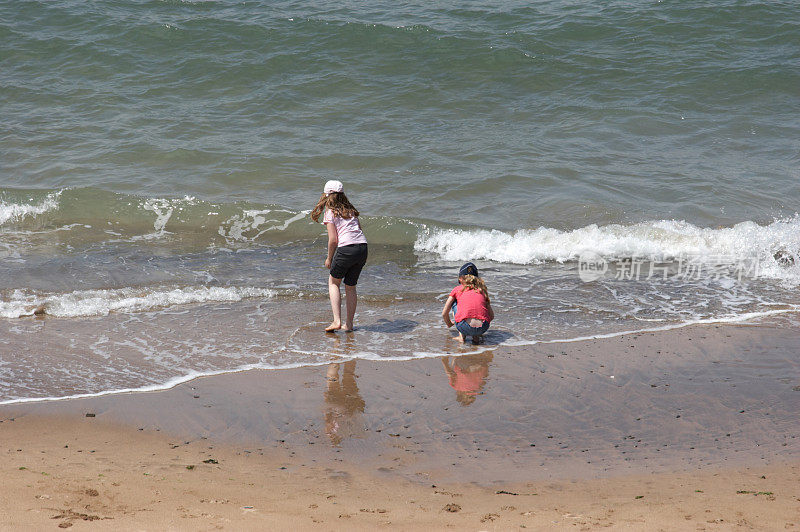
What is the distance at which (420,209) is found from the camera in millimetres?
10844

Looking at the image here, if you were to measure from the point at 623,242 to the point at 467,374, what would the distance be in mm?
4515

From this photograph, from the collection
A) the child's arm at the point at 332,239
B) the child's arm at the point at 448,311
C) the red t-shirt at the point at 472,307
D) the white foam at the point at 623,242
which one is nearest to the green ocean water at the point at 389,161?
the white foam at the point at 623,242

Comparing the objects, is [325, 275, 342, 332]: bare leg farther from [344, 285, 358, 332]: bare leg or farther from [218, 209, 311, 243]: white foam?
[218, 209, 311, 243]: white foam

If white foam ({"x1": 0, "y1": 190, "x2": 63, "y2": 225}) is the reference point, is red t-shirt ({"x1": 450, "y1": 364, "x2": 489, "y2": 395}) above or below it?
below

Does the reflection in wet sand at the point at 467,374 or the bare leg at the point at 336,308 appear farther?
the bare leg at the point at 336,308

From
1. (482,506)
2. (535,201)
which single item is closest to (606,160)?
(535,201)

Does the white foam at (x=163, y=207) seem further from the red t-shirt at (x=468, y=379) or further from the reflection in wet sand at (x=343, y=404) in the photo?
the red t-shirt at (x=468, y=379)

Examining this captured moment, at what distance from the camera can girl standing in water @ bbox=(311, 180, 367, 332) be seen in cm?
650

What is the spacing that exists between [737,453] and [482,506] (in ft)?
5.75

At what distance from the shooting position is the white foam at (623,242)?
9094 mm

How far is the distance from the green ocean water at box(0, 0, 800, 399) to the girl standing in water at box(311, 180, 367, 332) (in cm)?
42

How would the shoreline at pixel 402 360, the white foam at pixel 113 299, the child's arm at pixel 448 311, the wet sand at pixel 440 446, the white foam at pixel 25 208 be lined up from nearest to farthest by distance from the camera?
1. the wet sand at pixel 440 446
2. the shoreline at pixel 402 360
3. the child's arm at pixel 448 311
4. the white foam at pixel 113 299
5. the white foam at pixel 25 208

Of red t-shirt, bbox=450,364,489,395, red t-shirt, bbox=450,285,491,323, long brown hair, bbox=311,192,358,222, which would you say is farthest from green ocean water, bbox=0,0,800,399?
long brown hair, bbox=311,192,358,222

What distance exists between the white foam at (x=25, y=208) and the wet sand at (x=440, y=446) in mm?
6909
